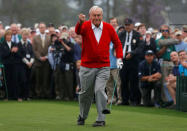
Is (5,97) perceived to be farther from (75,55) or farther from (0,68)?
(75,55)

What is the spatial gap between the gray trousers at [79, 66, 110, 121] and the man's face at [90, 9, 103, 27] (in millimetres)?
947

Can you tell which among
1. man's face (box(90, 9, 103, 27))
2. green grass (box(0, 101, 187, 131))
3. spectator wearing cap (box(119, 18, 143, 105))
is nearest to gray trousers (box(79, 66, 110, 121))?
green grass (box(0, 101, 187, 131))

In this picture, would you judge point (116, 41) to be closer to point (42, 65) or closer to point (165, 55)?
point (165, 55)

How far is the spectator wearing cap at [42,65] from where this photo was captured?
68.8 ft

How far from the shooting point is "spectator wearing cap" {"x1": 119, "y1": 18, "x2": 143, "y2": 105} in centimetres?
1836

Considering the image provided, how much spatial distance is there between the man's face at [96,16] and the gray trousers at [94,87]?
0.95 m

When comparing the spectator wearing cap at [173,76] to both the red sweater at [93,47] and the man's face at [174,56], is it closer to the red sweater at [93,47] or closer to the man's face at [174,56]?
the man's face at [174,56]

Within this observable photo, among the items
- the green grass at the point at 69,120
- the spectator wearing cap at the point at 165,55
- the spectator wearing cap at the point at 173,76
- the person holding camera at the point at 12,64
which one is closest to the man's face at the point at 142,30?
the spectator wearing cap at the point at 165,55

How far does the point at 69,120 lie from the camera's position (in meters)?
13.2

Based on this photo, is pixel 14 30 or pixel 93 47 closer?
pixel 93 47

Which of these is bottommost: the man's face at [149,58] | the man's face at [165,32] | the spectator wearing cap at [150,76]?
the spectator wearing cap at [150,76]

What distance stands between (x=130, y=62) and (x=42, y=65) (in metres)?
3.81

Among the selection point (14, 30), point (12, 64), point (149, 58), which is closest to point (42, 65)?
point (12, 64)

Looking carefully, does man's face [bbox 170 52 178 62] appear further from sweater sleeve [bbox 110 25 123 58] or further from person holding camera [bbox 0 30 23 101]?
person holding camera [bbox 0 30 23 101]
